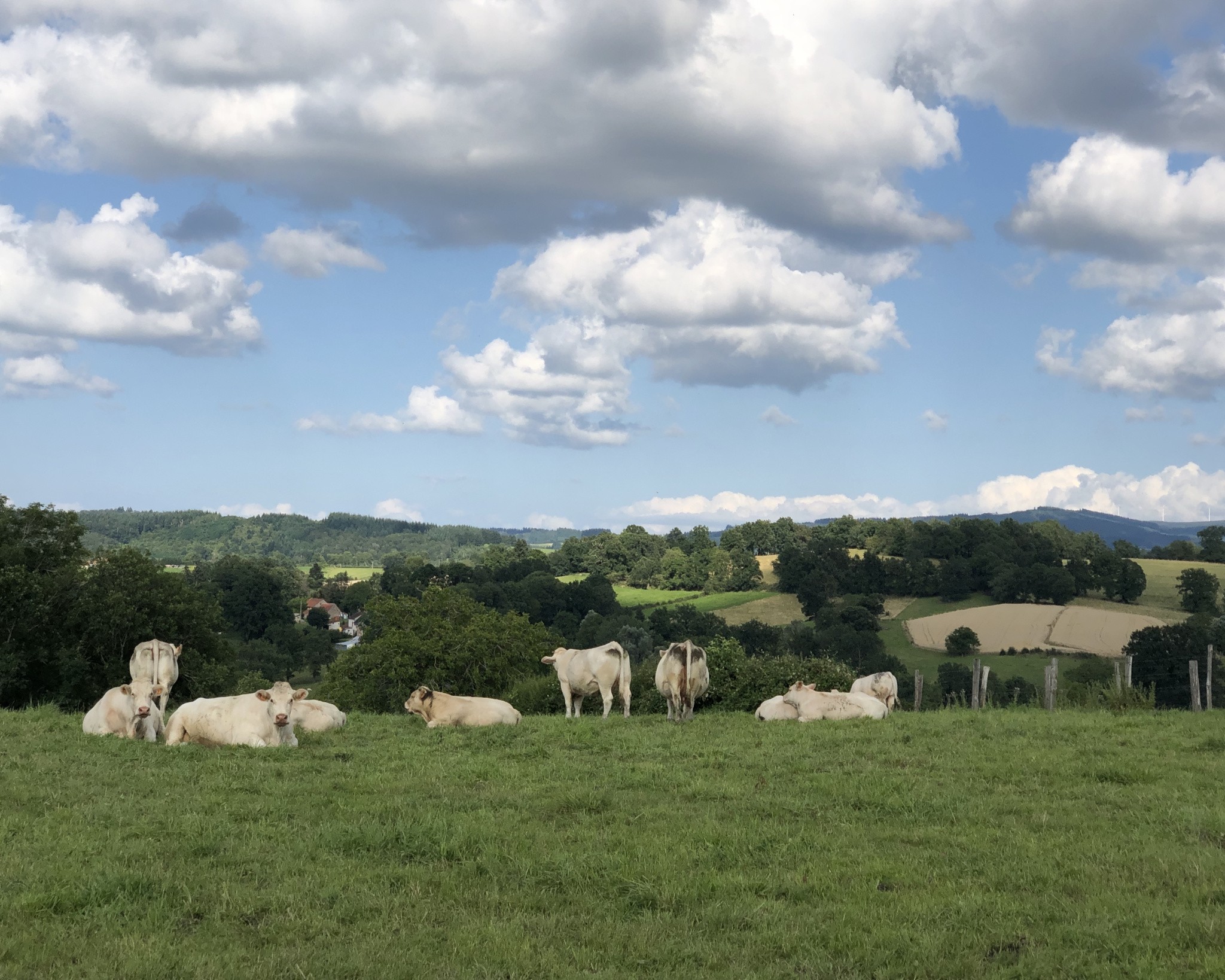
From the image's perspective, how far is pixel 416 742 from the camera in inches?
610

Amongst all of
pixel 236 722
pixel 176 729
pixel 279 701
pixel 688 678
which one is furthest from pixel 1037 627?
pixel 176 729

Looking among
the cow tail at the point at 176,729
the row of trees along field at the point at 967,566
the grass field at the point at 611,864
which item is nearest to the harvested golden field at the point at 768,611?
the row of trees along field at the point at 967,566

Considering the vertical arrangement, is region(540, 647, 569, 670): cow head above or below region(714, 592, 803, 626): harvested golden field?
above

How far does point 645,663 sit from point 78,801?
18609mm

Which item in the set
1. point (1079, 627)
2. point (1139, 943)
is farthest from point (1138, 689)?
point (1079, 627)

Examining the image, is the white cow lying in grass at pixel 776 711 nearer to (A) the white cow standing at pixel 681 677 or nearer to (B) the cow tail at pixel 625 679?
(A) the white cow standing at pixel 681 677

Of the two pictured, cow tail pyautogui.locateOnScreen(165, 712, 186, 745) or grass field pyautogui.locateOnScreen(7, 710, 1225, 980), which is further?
cow tail pyautogui.locateOnScreen(165, 712, 186, 745)

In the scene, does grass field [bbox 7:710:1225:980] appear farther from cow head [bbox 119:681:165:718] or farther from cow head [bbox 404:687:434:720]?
cow head [bbox 404:687:434:720]

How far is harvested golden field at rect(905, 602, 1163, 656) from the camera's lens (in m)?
81.6

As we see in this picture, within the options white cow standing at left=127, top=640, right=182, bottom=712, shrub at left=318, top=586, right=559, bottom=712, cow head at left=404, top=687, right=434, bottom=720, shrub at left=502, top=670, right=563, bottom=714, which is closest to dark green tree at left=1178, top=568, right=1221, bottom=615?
shrub at left=318, top=586, right=559, bottom=712

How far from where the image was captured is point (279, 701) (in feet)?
50.2

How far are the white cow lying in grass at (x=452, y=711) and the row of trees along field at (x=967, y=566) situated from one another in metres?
96.4

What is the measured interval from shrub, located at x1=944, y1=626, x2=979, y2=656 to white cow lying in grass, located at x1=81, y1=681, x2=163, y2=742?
263ft

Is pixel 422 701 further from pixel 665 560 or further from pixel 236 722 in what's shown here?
pixel 665 560
